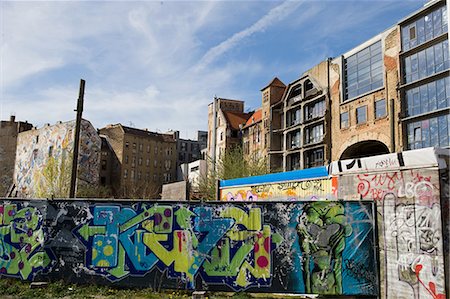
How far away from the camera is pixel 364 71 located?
39.9 metres

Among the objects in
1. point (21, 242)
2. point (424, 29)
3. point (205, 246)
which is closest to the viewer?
point (205, 246)

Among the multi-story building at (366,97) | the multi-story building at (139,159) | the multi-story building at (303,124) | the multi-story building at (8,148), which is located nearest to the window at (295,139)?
the multi-story building at (303,124)

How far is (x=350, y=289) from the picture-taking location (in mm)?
9594

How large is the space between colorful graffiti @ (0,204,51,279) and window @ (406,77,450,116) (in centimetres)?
3018

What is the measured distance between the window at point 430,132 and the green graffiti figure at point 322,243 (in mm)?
23990

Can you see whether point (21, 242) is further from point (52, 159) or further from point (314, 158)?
point (52, 159)

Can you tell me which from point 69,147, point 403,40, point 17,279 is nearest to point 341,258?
point 17,279

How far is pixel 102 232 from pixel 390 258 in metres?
7.61

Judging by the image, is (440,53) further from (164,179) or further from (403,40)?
(164,179)

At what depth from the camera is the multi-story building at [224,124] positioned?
68.9 m

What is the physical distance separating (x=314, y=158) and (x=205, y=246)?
3850 cm

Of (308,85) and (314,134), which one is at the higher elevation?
(308,85)

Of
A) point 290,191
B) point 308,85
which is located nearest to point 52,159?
point 308,85

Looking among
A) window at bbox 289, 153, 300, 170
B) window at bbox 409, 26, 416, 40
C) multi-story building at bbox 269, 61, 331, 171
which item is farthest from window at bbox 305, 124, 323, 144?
window at bbox 409, 26, 416, 40
